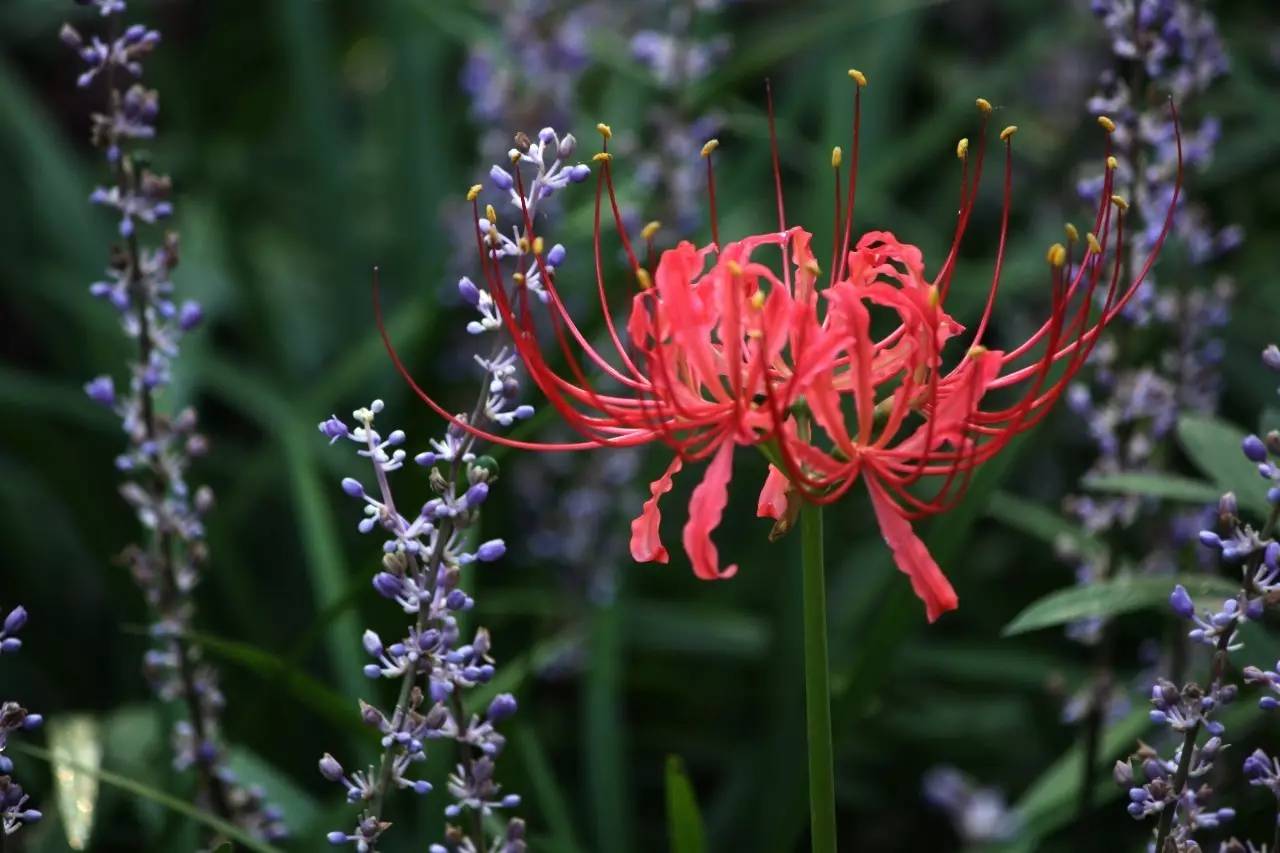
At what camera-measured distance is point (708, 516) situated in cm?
111

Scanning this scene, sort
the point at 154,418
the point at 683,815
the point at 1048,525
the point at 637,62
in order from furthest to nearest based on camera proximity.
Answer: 1. the point at 637,62
2. the point at 1048,525
3. the point at 154,418
4. the point at 683,815

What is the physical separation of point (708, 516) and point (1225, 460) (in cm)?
76

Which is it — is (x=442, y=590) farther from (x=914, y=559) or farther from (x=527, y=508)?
(x=527, y=508)

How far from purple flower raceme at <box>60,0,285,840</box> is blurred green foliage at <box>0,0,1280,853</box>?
10 centimetres

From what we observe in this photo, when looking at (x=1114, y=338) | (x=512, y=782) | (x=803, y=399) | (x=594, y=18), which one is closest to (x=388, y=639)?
(x=512, y=782)

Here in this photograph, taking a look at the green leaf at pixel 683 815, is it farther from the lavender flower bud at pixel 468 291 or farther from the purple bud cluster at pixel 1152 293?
the purple bud cluster at pixel 1152 293

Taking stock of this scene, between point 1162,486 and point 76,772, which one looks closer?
point 1162,486

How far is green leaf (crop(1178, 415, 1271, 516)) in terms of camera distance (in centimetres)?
154

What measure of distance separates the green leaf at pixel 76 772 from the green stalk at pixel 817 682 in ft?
2.28

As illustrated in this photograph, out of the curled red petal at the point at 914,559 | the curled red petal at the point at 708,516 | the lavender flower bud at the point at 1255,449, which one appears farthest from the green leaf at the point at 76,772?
the lavender flower bud at the point at 1255,449

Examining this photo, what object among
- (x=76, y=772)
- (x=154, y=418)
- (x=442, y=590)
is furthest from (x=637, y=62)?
(x=442, y=590)

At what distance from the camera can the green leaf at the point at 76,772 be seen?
1657mm

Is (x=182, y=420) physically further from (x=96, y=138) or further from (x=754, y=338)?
(x=754, y=338)

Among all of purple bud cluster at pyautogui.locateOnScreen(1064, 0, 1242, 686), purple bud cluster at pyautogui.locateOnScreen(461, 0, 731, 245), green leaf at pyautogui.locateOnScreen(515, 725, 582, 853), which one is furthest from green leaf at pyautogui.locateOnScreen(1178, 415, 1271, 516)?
purple bud cluster at pyautogui.locateOnScreen(461, 0, 731, 245)
